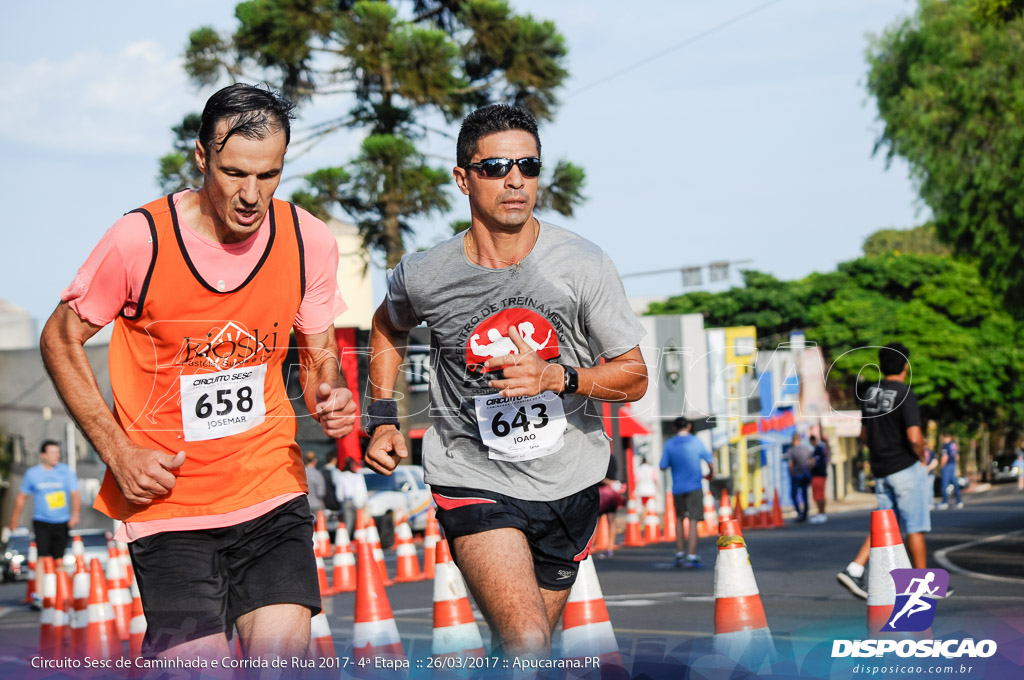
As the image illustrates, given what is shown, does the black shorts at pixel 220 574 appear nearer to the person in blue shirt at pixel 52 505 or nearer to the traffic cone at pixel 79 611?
the traffic cone at pixel 79 611

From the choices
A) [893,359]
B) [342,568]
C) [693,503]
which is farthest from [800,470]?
[893,359]

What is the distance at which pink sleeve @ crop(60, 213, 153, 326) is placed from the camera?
3547mm

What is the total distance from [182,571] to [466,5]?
22.6 m

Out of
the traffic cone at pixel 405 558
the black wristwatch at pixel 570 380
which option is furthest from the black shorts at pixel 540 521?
the traffic cone at pixel 405 558

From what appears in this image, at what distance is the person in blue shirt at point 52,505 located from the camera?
13.2m

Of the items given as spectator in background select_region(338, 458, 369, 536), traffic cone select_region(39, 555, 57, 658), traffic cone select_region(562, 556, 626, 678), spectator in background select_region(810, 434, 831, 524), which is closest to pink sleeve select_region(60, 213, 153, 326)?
traffic cone select_region(562, 556, 626, 678)

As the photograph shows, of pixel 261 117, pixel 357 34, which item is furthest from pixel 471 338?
pixel 357 34

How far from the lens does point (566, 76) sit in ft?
83.3

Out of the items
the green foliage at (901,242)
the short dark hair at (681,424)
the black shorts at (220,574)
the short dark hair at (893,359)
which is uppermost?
the green foliage at (901,242)

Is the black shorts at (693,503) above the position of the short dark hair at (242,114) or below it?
below

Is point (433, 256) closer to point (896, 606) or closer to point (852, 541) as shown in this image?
point (896, 606)

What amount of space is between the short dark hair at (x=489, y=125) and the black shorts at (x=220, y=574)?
1328 millimetres

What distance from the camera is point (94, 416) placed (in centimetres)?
357

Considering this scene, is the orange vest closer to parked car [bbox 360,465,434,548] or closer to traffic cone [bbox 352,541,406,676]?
traffic cone [bbox 352,541,406,676]
